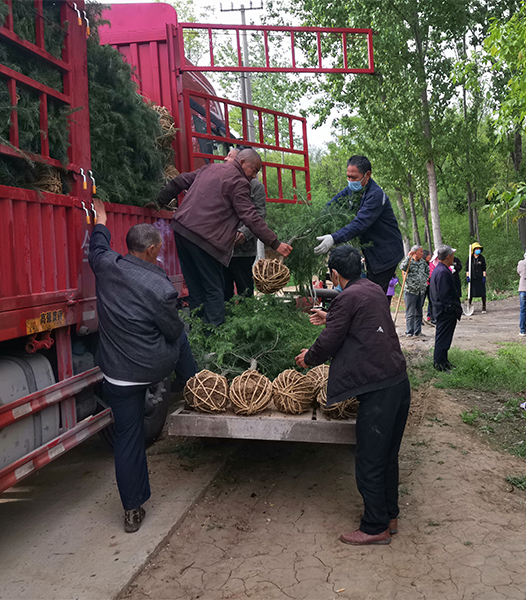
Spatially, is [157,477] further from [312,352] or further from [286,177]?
[286,177]

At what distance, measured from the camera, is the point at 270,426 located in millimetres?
3680

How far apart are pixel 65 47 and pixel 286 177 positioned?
4.45 m

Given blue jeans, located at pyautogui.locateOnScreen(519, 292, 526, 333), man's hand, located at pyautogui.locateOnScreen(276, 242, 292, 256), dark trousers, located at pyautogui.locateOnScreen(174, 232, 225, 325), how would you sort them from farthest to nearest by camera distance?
1. blue jeans, located at pyautogui.locateOnScreen(519, 292, 526, 333)
2. dark trousers, located at pyautogui.locateOnScreen(174, 232, 225, 325)
3. man's hand, located at pyautogui.locateOnScreen(276, 242, 292, 256)

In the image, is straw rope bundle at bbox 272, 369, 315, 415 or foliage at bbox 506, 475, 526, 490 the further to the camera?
foliage at bbox 506, 475, 526, 490

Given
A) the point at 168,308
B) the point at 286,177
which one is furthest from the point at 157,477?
the point at 286,177

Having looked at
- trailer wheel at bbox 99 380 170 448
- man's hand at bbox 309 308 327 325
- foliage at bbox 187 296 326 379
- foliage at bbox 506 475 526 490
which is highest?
man's hand at bbox 309 308 327 325

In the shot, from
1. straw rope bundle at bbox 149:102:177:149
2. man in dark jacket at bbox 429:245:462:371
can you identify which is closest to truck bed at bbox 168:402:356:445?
straw rope bundle at bbox 149:102:177:149

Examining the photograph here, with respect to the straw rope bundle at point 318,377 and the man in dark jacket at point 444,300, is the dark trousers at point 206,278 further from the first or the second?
the man in dark jacket at point 444,300

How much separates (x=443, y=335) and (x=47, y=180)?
20.2 ft

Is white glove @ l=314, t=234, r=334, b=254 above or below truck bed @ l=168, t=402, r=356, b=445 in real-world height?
above

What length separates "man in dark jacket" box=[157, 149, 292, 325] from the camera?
4703 millimetres

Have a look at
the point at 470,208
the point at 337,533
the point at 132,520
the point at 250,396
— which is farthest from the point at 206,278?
the point at 470,208

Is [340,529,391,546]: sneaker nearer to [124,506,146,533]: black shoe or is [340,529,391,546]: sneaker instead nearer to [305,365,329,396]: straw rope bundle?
[305,365,329,396]: straw rope bundle

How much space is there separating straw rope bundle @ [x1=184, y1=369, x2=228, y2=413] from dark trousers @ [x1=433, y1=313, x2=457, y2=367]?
487 cm
